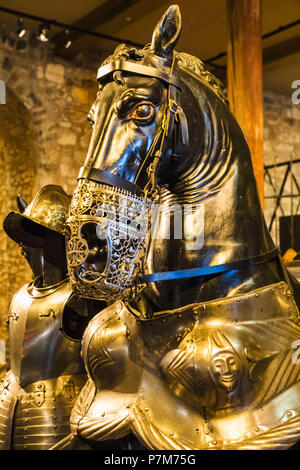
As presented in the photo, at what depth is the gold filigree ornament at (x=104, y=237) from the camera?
1.50m

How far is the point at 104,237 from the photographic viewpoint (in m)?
1.50

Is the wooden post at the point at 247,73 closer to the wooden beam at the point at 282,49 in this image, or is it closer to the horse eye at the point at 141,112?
the horse eye at the point at 141,112

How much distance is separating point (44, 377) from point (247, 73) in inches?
83.5

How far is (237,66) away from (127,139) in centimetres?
232

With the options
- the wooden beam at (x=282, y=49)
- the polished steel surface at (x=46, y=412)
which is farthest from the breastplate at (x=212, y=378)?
the wooden beam at (x=282, y=49)

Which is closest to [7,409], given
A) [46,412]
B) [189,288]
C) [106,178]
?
[46,412]

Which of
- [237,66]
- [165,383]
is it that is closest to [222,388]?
[165,383]

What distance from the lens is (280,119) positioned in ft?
29.2

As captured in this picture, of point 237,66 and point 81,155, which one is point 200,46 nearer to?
point 81,155

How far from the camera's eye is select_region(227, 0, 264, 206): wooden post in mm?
3521

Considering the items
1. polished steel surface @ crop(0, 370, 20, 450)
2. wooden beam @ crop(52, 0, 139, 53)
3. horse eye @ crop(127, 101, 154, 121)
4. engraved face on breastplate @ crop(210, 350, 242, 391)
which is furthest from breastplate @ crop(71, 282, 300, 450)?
wooden beam @ crop(52, 0, 139, 53)

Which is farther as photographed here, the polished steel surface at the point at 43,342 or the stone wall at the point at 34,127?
the stone wall at the point at 34,127

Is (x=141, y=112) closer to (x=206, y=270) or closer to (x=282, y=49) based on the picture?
(x=206, y=270)

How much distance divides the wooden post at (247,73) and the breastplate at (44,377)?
1412mm
